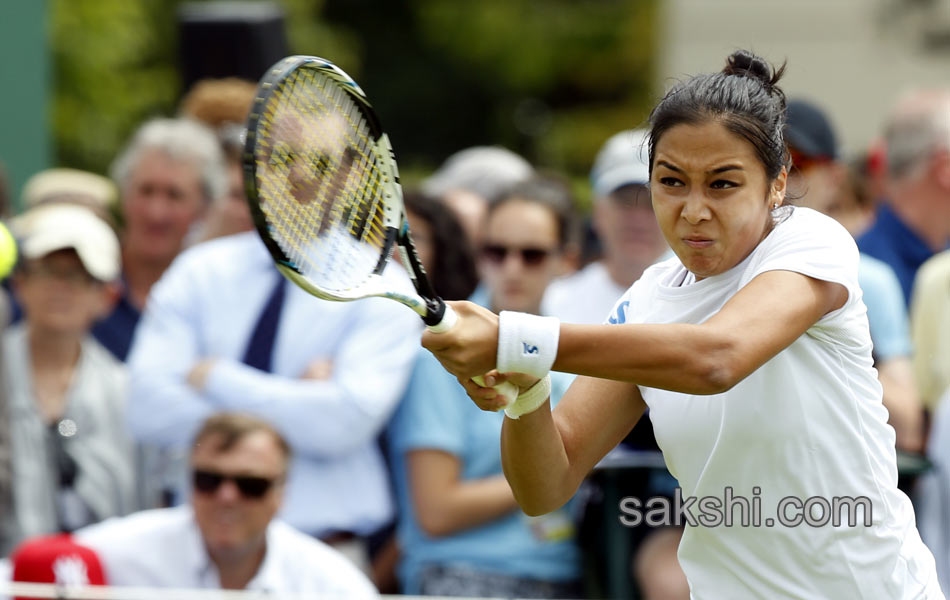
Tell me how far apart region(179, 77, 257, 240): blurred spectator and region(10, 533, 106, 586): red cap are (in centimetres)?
150

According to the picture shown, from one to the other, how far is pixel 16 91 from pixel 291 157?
18.1ft

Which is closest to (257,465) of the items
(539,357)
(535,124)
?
(539,357)

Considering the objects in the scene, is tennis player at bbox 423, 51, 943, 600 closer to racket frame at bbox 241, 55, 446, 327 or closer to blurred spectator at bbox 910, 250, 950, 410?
racket frame at bbox 241, 55, 446, 327

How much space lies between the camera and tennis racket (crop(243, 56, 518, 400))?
8.45 feet

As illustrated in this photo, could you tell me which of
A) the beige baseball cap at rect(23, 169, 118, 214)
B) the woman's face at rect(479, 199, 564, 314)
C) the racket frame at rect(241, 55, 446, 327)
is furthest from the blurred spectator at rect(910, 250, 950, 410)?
the beige baseball cap at rect(23, 169, 118, 214)

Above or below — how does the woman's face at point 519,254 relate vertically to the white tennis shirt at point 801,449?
above

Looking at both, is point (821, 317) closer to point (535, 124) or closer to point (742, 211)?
point (742, 211)

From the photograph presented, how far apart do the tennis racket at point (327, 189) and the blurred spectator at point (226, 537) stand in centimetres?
186

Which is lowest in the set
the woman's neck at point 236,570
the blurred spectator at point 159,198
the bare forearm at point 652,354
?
the woman's neck at point 236,570

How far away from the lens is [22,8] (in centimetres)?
806

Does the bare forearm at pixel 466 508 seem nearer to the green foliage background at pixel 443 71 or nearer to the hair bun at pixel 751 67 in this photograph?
the hair bun at pixel 751 67

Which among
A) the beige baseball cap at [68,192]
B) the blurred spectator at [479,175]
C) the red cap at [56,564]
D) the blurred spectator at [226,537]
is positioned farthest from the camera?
the blurred spectator at [479,175]

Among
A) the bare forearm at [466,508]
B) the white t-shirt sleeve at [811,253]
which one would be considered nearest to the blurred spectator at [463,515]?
→ the bare forearm at [466,508]

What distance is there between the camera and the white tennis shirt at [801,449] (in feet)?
8.79
